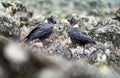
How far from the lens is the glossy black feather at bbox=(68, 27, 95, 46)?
14844 millimetres

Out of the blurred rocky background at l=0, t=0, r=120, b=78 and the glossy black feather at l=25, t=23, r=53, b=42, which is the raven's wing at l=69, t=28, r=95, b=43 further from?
the glossy black feather at l=25, t=23, r=53, b=42

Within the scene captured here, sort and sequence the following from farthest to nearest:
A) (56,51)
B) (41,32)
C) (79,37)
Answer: (41,32) → (79,37) → (56,51)

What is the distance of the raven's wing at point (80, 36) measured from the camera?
48.6 feet

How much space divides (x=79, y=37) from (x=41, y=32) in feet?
5.23

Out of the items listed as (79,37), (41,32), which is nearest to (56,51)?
(79,37)

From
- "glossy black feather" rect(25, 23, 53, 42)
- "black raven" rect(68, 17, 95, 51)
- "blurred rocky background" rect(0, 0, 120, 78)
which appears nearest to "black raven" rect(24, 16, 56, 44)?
"glossy black feather" rect(25, 23, 53, 42)

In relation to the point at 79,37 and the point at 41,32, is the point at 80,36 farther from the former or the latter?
the point at 41,32

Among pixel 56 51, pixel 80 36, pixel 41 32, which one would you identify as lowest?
pixel 56 51

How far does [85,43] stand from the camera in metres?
14.9

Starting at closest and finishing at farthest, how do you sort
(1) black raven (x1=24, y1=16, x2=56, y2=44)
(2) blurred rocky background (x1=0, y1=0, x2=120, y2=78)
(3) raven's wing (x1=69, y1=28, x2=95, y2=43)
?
(2) blurred rocky background (x1=0, y1=0, x2=120, y2=78) < (3) raven's wing (x1=69, y1=28, x2=95, y2=43) < (1) black raven (x1=24, y1=16, x2=56, y2=44)

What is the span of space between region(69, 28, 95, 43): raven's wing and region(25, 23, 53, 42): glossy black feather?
979 millimetres

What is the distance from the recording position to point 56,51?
45.3ft

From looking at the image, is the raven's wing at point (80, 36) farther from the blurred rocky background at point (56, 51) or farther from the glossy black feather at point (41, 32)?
the glossy black feather at point (41, 32)

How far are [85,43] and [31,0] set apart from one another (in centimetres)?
3297
